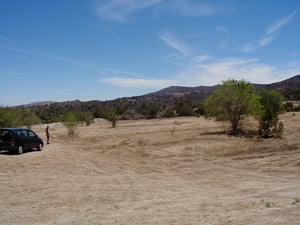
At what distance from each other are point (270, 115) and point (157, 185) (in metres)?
21.9

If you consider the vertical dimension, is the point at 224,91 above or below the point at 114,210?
above

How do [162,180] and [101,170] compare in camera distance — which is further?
[101,170]

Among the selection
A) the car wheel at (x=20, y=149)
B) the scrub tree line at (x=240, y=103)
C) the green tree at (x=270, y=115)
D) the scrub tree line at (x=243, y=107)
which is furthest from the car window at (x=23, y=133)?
the green tree at (x=270, y=115)

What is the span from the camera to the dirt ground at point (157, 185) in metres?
9.59

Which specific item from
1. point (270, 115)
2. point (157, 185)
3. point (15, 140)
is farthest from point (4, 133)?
point (270, 115)

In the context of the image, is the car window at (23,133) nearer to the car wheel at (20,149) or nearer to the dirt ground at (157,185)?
the car wheel at (20,149)

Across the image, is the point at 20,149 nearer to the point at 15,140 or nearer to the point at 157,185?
the point at 15,140

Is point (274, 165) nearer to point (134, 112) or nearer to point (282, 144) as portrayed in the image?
point (282, 144)

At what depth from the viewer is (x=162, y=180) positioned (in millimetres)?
16141

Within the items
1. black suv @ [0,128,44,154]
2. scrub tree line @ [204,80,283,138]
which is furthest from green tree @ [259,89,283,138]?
black suv @ [0,128,44,154]

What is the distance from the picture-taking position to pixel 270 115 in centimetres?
3441

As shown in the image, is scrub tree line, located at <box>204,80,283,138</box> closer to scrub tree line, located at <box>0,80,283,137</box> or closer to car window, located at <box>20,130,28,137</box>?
scrub tree line, located at <box>0,80,283,137</box>

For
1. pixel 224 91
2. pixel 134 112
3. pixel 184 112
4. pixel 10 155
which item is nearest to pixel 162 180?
pixel 10 155

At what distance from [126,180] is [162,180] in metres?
1.36
